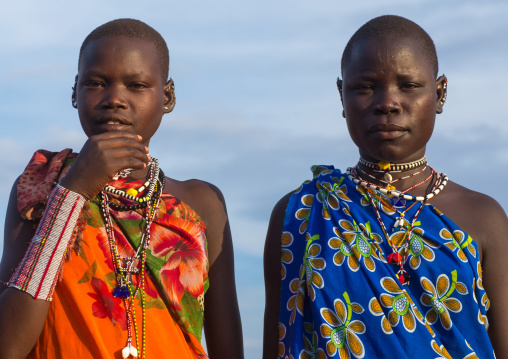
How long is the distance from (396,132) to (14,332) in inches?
94.4

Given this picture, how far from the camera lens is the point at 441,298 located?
177 inches

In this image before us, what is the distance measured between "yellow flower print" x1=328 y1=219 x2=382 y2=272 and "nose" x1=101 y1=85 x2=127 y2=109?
1435 millimetres

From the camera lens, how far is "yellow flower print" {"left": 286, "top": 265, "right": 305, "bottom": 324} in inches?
182

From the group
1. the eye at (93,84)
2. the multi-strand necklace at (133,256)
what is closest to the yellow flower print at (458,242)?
the multi-strand necklace at (133,256)

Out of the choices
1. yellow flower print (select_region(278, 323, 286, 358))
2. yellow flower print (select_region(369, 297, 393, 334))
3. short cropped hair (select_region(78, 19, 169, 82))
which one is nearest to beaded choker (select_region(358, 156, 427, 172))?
yellow flower print (select_region(369, 297, 393, 334))

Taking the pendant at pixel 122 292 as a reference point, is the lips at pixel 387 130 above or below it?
above

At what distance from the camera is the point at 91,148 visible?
14.5 ft

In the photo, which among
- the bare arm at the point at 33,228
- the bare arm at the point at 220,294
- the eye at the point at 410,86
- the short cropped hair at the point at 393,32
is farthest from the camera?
the bare arm at the point at 220,294

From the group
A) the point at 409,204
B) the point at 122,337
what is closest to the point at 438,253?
the point at 409,204

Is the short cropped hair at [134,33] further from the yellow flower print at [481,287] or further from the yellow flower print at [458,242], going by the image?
the yellow flower print at [481,287]

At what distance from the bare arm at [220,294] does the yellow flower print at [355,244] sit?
762mm

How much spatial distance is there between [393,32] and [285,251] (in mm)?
1463

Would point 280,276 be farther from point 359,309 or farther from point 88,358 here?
point 88,358

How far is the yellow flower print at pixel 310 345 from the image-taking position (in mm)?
4515
